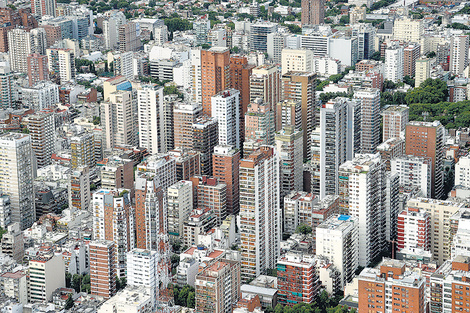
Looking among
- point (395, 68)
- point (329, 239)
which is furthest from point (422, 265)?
point (395, 68)

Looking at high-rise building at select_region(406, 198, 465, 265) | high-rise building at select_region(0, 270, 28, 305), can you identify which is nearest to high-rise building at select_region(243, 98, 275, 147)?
high-rise building at select_region(406, 198, 465, 265)

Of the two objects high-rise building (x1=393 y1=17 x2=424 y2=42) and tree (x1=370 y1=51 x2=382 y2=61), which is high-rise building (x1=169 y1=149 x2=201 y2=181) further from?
high-rise building (x1=393 y1=17 x2=424 y2=42)

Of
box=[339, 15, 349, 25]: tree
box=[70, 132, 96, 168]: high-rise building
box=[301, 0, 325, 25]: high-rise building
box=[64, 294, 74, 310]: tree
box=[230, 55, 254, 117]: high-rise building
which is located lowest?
box=[64, 294, 74, 310]: tree

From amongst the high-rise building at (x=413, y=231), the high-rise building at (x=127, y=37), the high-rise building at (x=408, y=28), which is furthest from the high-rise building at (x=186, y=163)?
the high-rise building at (x=408, y=28)

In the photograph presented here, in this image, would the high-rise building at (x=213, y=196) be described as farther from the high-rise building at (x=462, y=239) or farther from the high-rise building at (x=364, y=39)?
the high-rise building at (x=364, y=39)

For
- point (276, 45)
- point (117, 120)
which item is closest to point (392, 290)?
point (117, 120)

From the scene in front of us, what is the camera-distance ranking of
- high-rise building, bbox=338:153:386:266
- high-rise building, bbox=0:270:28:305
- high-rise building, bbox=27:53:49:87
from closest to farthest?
high-rise building, bbox=0:270:28:305
high-rise building, bbox=338:153:386:266
high-rise building, bbox=27:53:49:87
